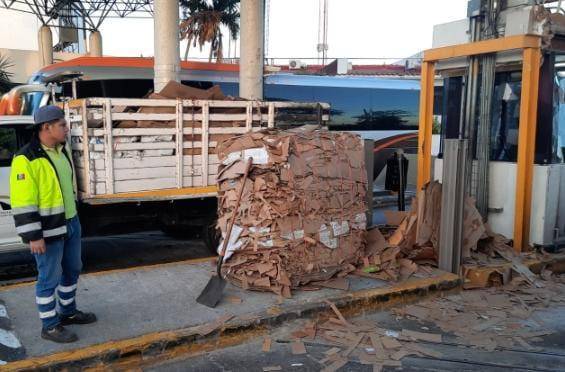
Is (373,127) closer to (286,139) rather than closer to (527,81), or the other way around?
(527,81)

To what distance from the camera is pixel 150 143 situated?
262 inches

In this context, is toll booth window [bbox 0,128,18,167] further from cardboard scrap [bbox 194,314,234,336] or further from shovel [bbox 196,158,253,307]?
cardboard scrap [bbox 194,314,234,336]

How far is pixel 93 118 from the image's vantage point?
6.29 m

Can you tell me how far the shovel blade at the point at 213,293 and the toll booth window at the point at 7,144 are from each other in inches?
139

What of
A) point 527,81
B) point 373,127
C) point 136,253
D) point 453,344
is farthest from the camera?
point 373,127

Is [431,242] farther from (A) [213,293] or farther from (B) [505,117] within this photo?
(A) [213,293]

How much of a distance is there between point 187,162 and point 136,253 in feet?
6.83

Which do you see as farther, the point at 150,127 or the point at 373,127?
the point at 373,127

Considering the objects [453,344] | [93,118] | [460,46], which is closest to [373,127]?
[460,46]

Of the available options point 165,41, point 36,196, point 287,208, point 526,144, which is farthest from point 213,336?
point 165,41

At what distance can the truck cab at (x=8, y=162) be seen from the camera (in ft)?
21.5

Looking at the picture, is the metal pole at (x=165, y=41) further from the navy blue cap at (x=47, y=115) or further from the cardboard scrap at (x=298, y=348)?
the cardboard scrap at (x=298, y=348)

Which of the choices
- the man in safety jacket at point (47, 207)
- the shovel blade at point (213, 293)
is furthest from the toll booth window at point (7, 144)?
the shovel blade at point (213, 293)

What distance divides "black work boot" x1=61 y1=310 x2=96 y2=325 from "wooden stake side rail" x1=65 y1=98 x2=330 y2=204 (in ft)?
7.54
